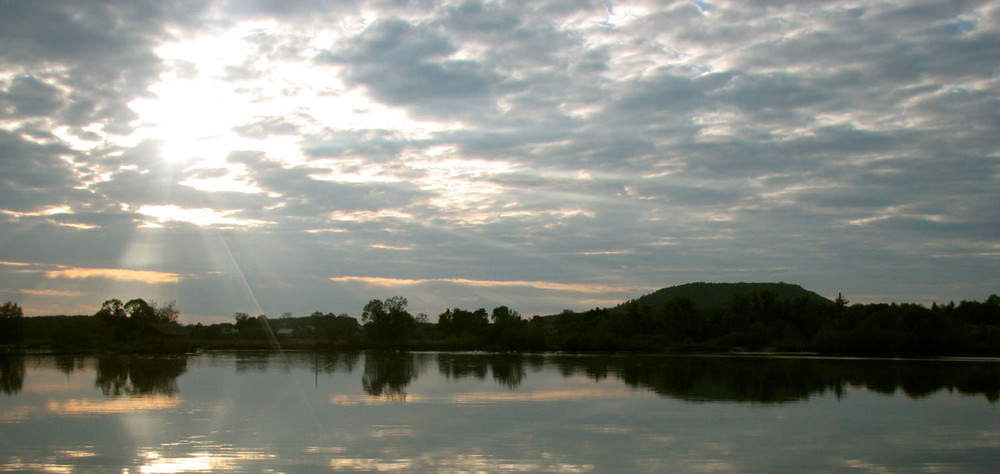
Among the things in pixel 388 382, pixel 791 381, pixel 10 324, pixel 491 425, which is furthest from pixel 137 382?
pixel 10 324

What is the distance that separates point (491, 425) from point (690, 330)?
85927 millimetres

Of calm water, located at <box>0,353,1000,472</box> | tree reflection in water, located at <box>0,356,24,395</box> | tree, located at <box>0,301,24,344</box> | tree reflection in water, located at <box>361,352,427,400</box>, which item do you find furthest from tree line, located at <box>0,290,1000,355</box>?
calm water, located at <box>0,353,1000,472</box>

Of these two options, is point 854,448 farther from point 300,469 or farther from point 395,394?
point 395,394

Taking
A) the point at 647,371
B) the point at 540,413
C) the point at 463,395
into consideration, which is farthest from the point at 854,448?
the point at 647,371

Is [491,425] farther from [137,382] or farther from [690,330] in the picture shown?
[690,330]

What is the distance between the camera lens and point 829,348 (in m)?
86.1

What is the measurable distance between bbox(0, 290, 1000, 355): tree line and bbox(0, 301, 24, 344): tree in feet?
0.34

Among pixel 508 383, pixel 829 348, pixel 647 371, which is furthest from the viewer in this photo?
pixel 829 348

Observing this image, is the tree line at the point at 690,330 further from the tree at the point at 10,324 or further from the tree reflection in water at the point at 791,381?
the tree reflection in water at the point at 791,381

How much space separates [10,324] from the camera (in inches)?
3573

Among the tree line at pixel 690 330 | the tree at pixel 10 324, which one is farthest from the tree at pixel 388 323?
the tree at pixel 10 324

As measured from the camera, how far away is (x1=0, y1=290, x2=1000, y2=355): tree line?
82188 millimetres

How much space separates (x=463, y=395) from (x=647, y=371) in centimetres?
2079

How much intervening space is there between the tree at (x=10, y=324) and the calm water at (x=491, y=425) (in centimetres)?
6313
